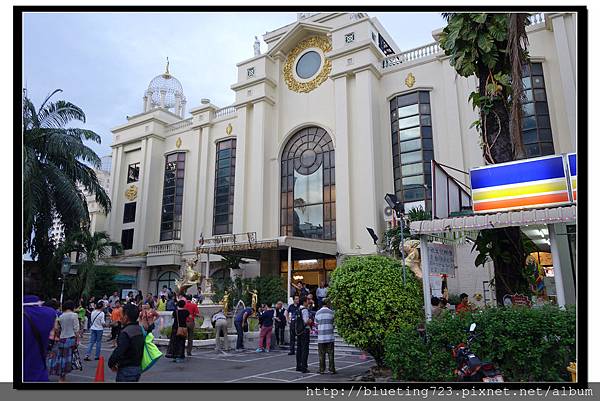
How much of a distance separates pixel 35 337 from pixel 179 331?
4.96m

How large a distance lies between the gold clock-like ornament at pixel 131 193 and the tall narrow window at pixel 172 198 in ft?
7.85

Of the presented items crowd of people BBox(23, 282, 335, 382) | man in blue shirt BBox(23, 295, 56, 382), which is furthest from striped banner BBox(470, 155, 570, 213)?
man in blue shirt BBox(23, 295, 56, 382)

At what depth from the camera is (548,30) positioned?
1855 centimetres

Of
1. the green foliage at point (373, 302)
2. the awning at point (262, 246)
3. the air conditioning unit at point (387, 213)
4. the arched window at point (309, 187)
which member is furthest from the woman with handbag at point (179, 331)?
the arched window at point (309, 187)

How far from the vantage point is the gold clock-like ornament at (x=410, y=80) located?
2188 centimetres

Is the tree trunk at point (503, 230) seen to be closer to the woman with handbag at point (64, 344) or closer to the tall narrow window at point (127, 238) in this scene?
the woman with handbag at point (64, 344)

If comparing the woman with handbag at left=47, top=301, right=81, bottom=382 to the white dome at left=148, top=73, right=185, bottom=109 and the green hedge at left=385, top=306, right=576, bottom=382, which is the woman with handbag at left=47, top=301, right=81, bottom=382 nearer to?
the green hedge at left=385, top=306, right=576, bottom=382

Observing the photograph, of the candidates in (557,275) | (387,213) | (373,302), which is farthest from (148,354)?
(387,213)

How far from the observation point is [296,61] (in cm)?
2602

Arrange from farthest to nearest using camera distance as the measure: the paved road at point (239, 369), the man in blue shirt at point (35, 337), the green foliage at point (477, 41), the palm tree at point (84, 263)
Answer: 1. the palm tree at point (84, 263)
2. the paved road at point (239, 369)
3. the green foliage at point (477, 41)
4. the man in blue shirt at point (35, 337)

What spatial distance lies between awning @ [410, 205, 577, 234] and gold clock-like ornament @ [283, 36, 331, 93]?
18345mm

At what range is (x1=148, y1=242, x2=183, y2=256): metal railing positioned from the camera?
27141mm

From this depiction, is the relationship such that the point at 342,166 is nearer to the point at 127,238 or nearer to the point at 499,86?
the point at 499,86
